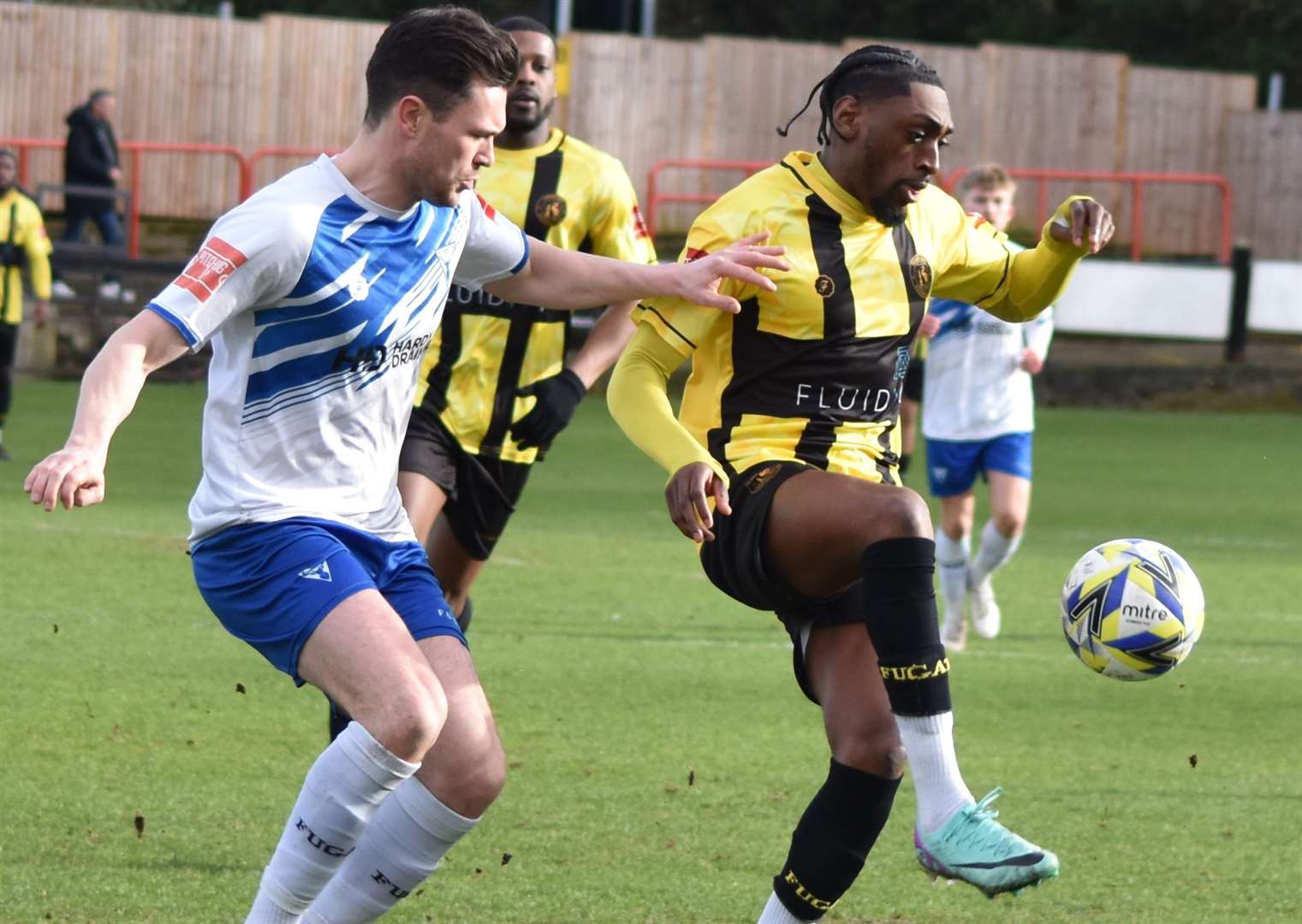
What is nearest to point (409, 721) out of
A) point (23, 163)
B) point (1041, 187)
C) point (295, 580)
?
point (295, 580)

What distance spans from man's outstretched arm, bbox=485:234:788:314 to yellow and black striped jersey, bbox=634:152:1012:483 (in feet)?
0.29

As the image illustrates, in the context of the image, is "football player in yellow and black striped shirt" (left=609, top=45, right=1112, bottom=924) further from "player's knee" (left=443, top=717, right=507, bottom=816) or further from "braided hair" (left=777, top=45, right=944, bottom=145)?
"player's knee" (left=443, top=717, right=507, bottom=816)

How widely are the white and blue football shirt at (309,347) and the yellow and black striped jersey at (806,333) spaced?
0.71 m

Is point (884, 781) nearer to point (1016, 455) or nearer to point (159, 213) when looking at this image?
point (1016, 455)

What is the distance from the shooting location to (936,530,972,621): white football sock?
960 centimetres

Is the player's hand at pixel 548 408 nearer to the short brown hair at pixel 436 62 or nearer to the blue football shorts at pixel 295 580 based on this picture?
the blue football shorts at pixel 295 580

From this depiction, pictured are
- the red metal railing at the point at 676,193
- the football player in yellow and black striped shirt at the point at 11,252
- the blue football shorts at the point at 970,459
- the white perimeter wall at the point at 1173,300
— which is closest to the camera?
the blue football shorts at the point at 970,459

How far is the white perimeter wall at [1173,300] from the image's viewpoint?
2261 centimetres

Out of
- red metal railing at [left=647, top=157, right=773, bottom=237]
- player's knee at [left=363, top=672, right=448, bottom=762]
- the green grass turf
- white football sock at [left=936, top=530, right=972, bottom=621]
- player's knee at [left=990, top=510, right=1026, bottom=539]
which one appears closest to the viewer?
player's knee at [left=363, top=672, right=448, bottom=762]

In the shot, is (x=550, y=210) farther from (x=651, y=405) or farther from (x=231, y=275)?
(x=231, y=275)

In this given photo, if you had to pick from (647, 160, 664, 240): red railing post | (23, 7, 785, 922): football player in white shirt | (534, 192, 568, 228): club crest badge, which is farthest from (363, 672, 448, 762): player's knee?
(647, 160, 664, 240): red railing post

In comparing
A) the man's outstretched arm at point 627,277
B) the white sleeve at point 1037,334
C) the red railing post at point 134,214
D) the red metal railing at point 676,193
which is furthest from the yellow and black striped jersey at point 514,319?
the red railing post at point 134,214

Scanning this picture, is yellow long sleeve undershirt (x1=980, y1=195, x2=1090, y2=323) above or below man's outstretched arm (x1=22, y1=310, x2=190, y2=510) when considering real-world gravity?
above

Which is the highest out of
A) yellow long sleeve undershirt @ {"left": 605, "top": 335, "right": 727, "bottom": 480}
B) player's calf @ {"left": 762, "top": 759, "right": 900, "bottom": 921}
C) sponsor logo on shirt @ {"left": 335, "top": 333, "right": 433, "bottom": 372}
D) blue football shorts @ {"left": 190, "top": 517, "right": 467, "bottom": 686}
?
sponsor logo on shirt @ {"left": 335, "top": 333, "right": 433, "bottom": 372}
